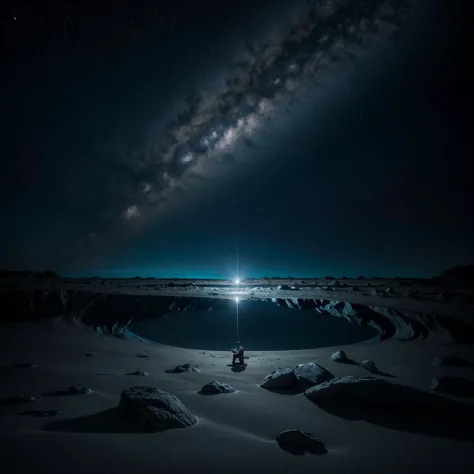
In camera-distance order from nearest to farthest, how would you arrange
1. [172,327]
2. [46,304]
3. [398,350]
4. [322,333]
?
[398,350], [46,304], [322,333], [172,327]

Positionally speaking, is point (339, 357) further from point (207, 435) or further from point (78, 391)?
point (78, 391)

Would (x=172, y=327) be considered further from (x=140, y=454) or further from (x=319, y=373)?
(x=140, y=454)

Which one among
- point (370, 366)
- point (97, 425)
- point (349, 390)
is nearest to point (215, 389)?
point (97, 425)

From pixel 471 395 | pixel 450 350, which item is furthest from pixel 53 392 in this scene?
pixel 450 350

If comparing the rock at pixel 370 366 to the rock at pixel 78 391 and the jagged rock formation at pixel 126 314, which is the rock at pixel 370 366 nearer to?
the jagged rock formation at pixel 126 314

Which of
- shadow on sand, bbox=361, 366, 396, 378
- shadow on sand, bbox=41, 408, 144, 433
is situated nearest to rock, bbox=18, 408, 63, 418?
shadow on sand, bbox=41, 408, 144, 433

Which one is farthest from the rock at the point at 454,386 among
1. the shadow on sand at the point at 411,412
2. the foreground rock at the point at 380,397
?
the foreground rock at the point at 380,397

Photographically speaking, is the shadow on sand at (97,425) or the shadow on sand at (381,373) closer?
the shadow on sand at (97,425)
